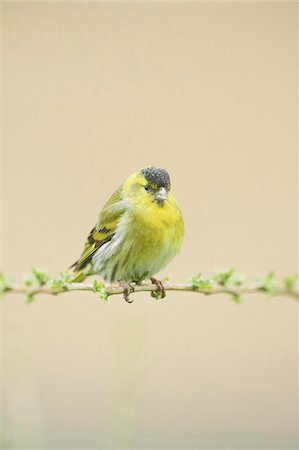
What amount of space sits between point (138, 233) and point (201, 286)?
3.96 feet

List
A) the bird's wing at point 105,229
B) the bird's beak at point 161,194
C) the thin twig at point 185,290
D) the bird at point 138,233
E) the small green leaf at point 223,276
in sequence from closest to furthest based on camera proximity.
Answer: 1. the thin twig at point 185,290
2. the small green leaf at point 223,276
3. the bird's beak at point 161,194
4. the bird at point 138,233
5. the bird's wing at point 105,229

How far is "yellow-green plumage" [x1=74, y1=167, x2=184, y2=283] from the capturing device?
7.13ft

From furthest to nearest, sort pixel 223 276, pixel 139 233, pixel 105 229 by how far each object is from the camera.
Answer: pixel 105 229 → pixel 139 233 → pixel 223 276

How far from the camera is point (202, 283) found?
1.08 meters

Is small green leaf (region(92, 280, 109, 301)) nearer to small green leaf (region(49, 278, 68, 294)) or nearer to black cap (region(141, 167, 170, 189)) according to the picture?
small green leaf (region(49, 278, 68, 294))

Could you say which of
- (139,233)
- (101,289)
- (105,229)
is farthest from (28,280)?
(105,229)

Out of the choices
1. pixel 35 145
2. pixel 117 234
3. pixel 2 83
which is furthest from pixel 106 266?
pixel 2 83

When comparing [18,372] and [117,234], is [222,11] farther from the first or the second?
[18,372]

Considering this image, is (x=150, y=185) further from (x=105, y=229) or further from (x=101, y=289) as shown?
(x=101, y=289)

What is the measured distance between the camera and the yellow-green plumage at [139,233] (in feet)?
7.13

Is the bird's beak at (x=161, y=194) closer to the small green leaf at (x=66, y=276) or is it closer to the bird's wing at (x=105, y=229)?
the bird's wing at (x=105, y=229)

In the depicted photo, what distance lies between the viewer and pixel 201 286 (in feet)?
3.53

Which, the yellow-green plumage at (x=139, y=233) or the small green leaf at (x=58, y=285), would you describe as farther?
the yellow-green plumage at (x=139, y=233)

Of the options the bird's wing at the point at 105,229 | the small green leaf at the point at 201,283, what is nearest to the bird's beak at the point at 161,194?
the bird's wing at the point at 105,229
